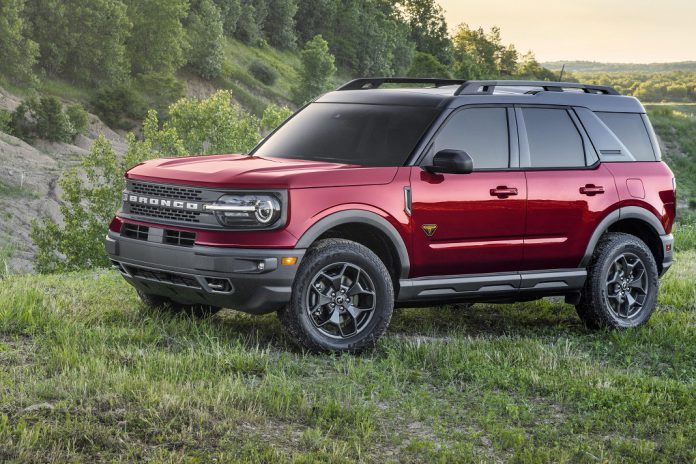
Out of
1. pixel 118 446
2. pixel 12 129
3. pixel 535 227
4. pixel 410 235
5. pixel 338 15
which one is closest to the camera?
pixel 118 446

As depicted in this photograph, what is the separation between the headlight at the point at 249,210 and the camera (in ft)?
24.8

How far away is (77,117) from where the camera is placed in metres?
83.3

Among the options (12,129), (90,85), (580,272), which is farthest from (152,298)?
(90,85)

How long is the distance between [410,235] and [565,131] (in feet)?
6.43

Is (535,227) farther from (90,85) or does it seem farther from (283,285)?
(90,85)

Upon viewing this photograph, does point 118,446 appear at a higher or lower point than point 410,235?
lower

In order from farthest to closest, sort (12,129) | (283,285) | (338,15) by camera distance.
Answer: (338,15) → (12,129) → (283,285)

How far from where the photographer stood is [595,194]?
932 centimetres

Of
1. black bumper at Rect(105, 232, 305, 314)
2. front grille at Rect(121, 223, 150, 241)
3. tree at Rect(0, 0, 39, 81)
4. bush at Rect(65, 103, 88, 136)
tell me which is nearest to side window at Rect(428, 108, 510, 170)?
black bumper at Rect(105, 232, 305, 314)

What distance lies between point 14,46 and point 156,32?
65.7 feet

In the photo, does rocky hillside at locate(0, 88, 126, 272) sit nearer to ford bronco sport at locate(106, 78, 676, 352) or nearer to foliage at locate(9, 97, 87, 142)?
foliage at locate(9, 97, 87, 142)

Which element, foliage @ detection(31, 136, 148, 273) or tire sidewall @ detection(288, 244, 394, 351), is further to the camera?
foliage @ detection(31, 136, 148, 273)

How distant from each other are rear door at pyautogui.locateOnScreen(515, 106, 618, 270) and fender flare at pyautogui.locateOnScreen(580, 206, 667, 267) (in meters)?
0.06

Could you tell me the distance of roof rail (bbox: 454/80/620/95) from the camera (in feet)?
29.0
